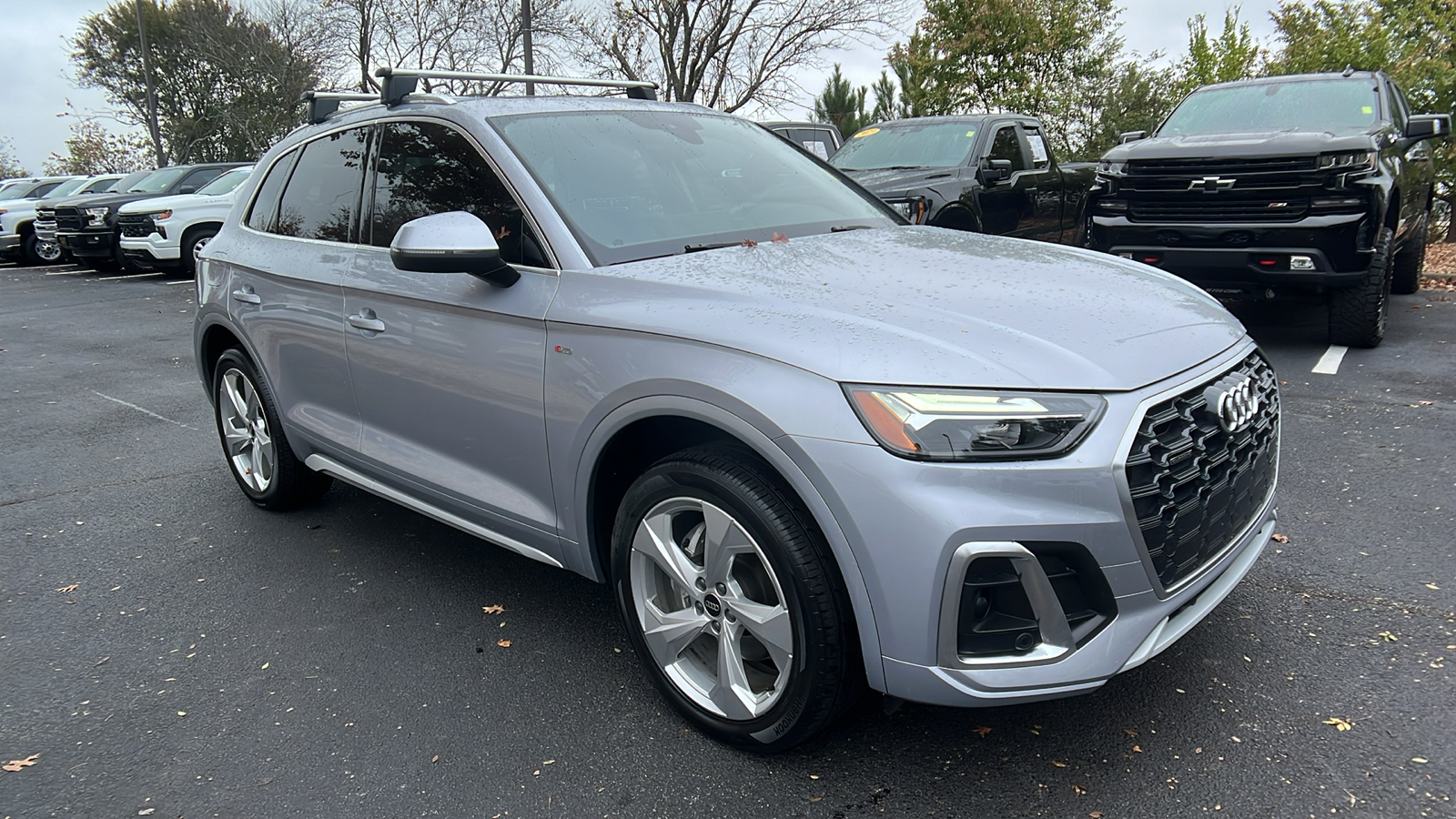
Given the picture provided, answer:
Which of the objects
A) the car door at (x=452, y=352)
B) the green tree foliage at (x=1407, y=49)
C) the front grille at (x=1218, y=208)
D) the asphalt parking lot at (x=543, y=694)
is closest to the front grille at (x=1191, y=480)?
the asphalt parking lot at (x=543, y=694)

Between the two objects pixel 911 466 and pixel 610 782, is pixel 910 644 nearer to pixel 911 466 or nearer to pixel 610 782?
pixel 911 466

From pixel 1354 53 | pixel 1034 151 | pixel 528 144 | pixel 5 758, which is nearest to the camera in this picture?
pixel 5 758

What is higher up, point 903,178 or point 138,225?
point 903,178

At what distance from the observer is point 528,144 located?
128 inches

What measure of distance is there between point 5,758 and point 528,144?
2.32 metres

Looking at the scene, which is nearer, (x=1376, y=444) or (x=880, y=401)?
(x=880, y=401)

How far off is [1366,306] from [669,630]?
6148mm

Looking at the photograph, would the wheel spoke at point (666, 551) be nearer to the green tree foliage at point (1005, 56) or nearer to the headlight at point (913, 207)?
the headlight at point (913, 207)

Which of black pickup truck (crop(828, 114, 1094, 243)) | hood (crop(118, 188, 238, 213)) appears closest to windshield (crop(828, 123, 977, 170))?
black pickup truck (crop(828, 114, 1094, 243))

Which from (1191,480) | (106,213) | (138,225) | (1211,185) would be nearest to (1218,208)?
(1211,185)

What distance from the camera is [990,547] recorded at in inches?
83.5

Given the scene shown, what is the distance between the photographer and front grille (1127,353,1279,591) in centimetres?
222

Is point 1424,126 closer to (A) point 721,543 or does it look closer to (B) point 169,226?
(A) point 721,543

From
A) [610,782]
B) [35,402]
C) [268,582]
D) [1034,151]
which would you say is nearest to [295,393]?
[268,582]
